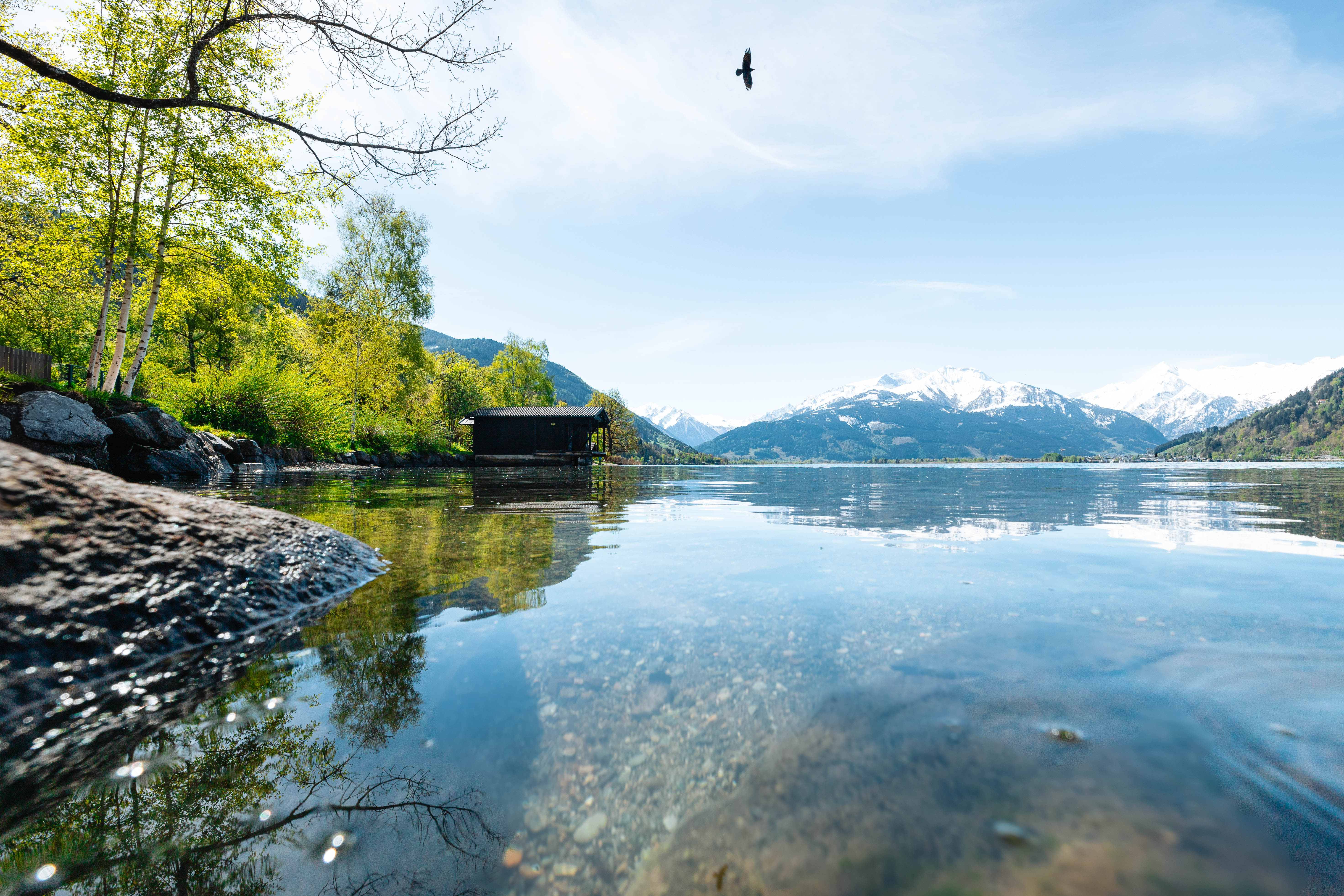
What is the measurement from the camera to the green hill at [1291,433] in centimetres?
15775

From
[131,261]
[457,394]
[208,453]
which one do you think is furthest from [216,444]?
[457,394]

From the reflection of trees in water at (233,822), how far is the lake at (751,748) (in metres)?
0.01

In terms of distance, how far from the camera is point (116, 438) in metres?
16.2

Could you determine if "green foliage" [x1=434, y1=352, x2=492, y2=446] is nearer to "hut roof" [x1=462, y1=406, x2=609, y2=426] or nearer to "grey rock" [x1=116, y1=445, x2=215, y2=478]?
"hut roof" [x1=462, y1=406, x2=609, y2=426]

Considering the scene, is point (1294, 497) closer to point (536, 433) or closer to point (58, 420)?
point (58, 420)

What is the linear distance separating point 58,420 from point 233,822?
19.0 m

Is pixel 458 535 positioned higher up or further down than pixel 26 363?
further down

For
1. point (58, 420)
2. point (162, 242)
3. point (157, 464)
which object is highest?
point (162, 242)

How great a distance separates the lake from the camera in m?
1.62

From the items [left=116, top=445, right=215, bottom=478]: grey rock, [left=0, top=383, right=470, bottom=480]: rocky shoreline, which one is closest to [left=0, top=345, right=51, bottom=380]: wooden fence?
[left=0, top=383, right=470, bottom=480]: rocky shoreline

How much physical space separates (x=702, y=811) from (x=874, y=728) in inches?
38.0

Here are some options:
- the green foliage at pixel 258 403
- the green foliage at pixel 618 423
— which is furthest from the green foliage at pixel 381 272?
the green foliage at pixel 618 423

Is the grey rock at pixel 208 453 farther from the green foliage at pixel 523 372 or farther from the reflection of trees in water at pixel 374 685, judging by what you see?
the green foliage at pixel 523 372

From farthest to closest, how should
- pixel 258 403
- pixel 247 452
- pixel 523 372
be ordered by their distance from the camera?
1. pixel 523 372
2. pixel 258 403
3. pixel 247 452
